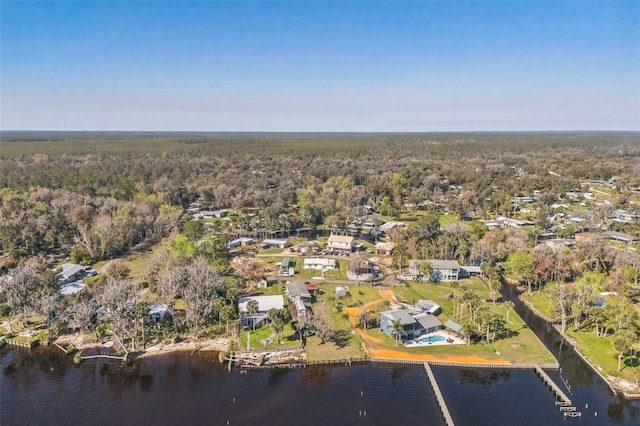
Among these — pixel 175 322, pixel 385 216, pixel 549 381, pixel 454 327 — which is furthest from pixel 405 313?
pixel 385 216

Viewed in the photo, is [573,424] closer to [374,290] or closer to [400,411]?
[400,411]

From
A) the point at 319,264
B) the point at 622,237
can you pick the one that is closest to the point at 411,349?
the point at 319,264

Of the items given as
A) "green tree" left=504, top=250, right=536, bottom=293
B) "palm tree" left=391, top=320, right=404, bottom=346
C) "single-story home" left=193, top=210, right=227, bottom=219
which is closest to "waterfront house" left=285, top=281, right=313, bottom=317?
"palm tree" left=391, top=320, right=404, bottom=346

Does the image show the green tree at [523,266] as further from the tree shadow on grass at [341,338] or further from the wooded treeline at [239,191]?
the wooded treeline at [239,191]

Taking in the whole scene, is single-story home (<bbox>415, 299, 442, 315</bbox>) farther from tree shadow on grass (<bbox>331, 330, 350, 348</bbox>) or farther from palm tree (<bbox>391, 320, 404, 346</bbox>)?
tree shadow on grass (<bbox>331, 330, 350, 348</bbox>)

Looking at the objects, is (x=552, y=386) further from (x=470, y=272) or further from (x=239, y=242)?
(x=239, y=242)
